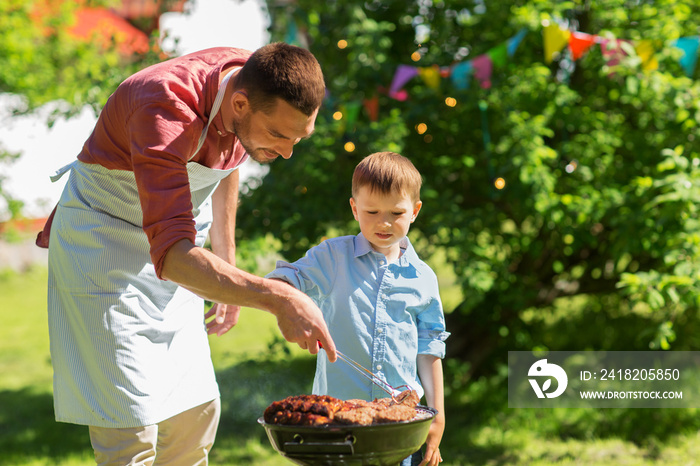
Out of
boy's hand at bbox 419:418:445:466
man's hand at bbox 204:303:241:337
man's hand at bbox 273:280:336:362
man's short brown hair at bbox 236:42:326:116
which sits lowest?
boy's hand at bbox 419:418:445:466

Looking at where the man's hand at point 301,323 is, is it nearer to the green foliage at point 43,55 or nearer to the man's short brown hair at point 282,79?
the man's short brown hair at point 282,79

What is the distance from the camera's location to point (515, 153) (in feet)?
13.5

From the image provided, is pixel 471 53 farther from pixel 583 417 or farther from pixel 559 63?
pixel 583 417

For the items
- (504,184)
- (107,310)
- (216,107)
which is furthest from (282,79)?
(504,184)

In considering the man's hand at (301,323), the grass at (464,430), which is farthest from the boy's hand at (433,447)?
the grass at (464,430)

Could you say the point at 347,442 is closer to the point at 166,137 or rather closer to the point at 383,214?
the point at 383,214

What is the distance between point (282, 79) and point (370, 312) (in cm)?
73

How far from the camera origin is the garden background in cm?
405

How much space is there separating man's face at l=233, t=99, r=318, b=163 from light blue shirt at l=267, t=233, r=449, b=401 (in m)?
0.35

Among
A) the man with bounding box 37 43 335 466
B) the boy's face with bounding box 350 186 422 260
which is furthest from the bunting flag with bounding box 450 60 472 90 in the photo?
the boy's face with bounding box 350 186 422 260

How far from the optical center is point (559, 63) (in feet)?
15.9

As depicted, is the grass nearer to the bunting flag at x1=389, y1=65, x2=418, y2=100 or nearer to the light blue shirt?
the bunting flag at x1=389, y1=65, x2=418, y2=100

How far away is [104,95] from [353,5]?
1618mm

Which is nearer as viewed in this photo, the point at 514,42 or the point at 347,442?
the point at 347,442
